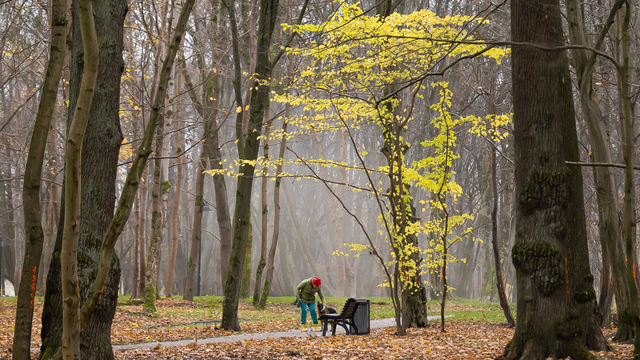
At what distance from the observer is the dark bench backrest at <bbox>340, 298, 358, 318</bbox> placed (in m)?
10.6

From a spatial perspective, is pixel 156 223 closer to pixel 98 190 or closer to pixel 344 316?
pixel 344 316

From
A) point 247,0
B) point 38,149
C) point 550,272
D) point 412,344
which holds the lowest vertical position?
point 412,344

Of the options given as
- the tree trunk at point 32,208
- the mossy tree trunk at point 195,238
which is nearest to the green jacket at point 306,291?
the tree trunk at point 32,208

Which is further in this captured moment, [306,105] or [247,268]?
[247,268]

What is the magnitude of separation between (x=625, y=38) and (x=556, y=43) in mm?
2081

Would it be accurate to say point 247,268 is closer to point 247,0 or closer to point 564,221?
point 247,0

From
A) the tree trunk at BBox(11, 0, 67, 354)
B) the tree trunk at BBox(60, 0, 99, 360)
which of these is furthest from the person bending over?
the tree trunk at BBox(60, 0, 99, 360)

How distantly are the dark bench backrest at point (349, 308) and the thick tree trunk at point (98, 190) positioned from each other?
18.3ft

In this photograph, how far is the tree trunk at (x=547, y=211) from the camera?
647cm

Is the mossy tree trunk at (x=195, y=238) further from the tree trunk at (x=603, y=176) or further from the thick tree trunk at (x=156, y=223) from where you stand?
the tree trunk at (x=603, y=176)

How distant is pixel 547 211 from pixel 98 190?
548cm

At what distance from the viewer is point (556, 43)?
7.13 m

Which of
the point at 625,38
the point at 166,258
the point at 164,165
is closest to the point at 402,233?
the point at 625,38

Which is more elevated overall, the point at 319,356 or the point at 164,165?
the point at 164,165
